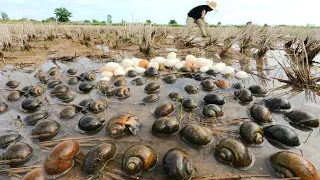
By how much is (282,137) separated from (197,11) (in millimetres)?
12723

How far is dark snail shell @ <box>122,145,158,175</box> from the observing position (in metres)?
2.40

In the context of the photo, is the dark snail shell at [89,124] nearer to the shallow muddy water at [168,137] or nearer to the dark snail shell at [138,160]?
the shallow muddy water at [168,137]

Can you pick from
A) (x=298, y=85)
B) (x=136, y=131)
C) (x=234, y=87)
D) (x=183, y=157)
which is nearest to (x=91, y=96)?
(x=136, y=131)

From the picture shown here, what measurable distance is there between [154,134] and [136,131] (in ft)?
1.02

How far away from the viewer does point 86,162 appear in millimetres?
2510

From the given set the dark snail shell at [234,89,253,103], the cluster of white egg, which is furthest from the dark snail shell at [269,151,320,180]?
the cluster of white egg

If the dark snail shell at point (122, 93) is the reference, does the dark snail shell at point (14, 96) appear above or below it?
below

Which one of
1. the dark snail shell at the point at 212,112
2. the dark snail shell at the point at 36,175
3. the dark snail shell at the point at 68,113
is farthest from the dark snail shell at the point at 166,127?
the dark snail shell at the point at 68,113

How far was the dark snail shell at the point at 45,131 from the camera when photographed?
125 inches

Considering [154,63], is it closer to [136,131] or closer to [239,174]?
[136,131]

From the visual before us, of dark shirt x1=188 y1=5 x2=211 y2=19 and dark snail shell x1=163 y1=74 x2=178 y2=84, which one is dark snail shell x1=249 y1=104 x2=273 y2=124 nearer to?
dark snail shell x1=163 y1=74 x2=178 y2=84

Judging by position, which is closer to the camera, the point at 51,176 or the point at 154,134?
the point at 51,176

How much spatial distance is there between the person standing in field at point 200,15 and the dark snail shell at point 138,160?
12.2 m

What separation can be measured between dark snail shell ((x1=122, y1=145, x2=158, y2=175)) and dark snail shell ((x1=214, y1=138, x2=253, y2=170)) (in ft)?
3.11
